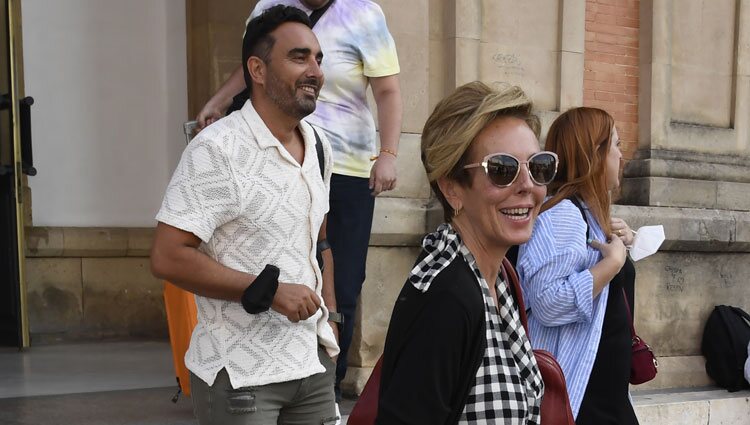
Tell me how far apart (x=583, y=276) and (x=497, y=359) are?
140 centimetres

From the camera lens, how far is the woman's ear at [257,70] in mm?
3309

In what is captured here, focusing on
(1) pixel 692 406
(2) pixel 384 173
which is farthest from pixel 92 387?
(1) pixel 692 406

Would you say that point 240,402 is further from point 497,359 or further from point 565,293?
point 565,293

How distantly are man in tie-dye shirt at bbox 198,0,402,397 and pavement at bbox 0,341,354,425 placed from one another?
110cm

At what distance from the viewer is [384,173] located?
15.8ft

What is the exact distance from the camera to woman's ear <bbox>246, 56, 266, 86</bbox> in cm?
331

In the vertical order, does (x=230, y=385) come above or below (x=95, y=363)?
above

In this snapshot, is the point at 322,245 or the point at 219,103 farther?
the point at 219,103

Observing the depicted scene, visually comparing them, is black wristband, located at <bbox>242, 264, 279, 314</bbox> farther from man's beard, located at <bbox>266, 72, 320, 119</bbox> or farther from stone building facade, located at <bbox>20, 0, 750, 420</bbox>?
stone building facade, located at <bbox>20, 0, 750, 420</bbox>

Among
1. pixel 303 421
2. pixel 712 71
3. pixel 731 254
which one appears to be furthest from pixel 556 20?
pixel 303 421

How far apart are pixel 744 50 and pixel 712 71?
0.33 metres

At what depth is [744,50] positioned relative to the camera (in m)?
8.56

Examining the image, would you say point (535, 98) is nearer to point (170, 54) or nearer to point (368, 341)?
point (368, 341)

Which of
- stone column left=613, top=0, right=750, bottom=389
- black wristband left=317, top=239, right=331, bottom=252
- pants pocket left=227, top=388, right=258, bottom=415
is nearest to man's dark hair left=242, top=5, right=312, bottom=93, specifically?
black wristband left=317, top=239, right=331, bottom=252
